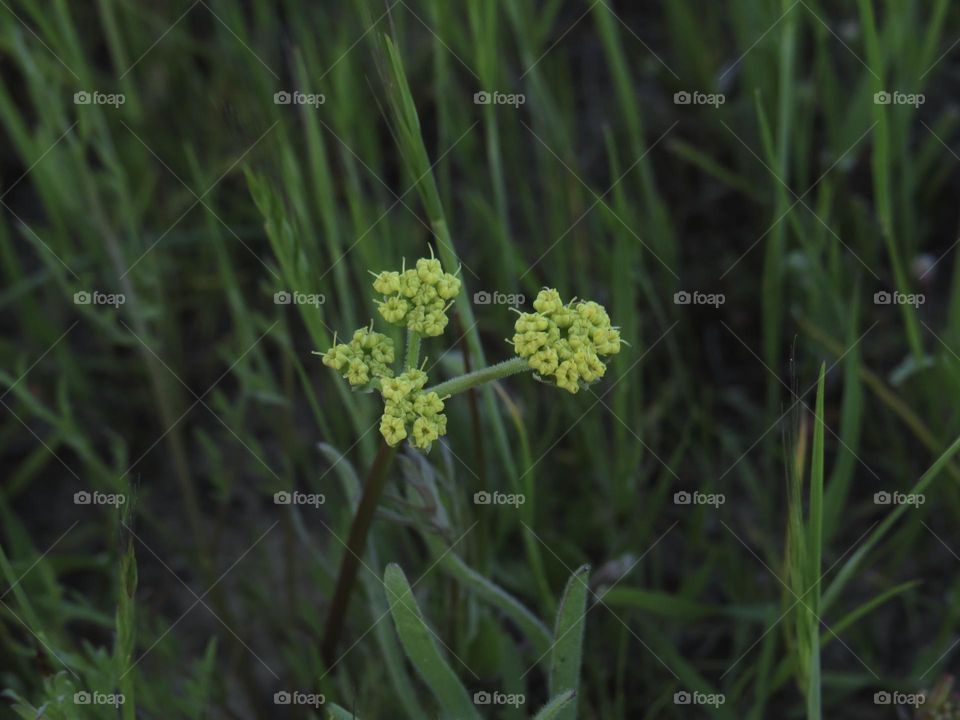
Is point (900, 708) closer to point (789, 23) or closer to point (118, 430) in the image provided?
point (789, 23)

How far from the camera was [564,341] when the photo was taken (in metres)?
1.27

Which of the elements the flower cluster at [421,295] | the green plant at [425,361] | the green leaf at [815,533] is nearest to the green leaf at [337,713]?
the green plant at [425,361]

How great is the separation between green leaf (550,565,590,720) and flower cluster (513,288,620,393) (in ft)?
1.10

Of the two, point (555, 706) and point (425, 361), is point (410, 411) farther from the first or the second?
point (555, 706)

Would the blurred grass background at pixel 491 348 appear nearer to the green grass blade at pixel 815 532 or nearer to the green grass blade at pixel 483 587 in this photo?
the green grass blade at pixel 483 587

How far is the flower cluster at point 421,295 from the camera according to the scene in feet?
4.27

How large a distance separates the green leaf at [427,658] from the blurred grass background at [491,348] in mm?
155

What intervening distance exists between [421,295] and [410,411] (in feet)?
0.49

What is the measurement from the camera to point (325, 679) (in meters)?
1.83

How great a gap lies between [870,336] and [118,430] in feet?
5.86

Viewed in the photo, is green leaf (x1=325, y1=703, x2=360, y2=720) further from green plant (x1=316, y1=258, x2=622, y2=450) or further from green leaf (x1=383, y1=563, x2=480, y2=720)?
green plant (x1=316, y1=258, x2=622, y2=450)

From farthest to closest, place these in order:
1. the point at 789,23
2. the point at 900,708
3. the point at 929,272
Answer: the point at 929,272, the point at 789,23, the point at 900,708

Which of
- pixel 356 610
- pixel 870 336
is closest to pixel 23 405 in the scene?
pixel 356 610

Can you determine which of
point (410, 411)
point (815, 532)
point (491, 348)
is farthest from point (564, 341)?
point (491, 348)
